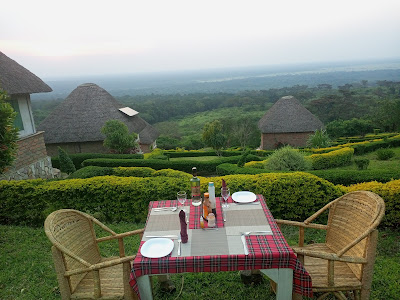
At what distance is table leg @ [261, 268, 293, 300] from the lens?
97.4 inches

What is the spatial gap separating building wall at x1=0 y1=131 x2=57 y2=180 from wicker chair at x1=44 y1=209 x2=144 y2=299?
7084mm

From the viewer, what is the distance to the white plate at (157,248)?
2.50 m

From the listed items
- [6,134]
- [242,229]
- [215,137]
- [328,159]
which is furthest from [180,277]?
[215,137]

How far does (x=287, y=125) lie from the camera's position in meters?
23.2

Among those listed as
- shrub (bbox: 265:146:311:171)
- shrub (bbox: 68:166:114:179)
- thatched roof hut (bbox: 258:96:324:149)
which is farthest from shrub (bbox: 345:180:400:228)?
thatched roof hut (bbox: 258:96:324:149)

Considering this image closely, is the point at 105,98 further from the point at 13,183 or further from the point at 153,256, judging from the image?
the point at 153,256

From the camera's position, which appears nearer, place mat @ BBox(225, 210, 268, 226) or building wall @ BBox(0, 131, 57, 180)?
place mat @ BBox(225, 210, 268, 226)

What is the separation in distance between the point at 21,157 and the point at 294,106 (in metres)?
20.5

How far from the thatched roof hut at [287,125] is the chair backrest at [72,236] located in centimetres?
2138

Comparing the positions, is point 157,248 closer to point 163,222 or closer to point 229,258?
point 163,222

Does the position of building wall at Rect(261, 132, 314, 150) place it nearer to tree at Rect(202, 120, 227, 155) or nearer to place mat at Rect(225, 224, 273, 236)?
tree at Rect(202, 120, 227, 155)

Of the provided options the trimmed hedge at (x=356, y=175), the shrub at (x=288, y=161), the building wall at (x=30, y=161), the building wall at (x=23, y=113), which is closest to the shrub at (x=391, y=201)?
Answer: the trimmed hedge at (x=356, y=175)

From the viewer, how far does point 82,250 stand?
10.1 feet

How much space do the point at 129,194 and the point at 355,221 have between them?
12.8ft
